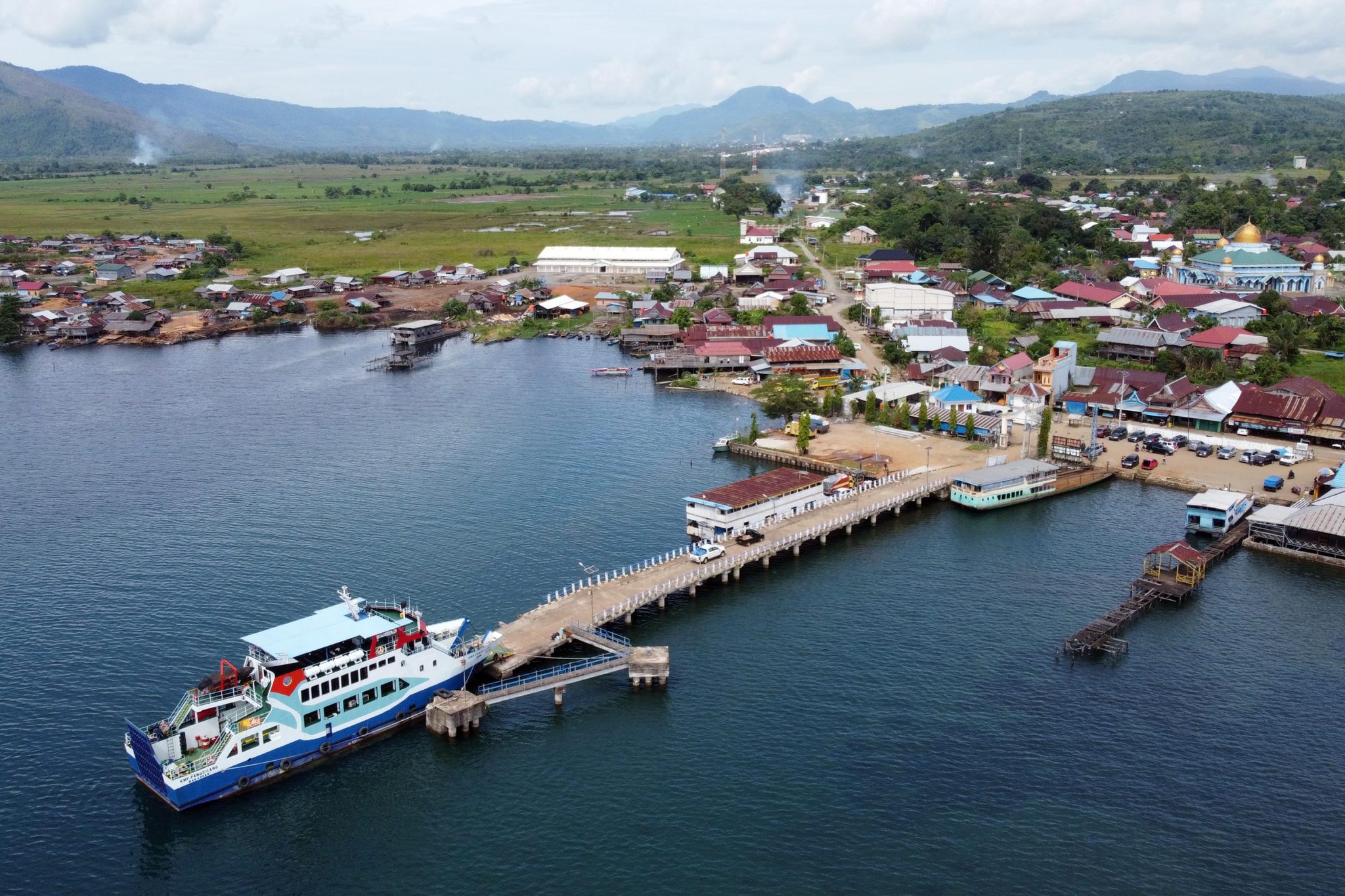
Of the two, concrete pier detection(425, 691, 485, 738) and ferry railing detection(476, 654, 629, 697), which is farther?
ferry railing detection(476, 654, 629, 697)

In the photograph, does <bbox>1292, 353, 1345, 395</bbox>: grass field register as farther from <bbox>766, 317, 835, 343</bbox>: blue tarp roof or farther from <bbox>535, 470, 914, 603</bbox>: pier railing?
<bbox>535, 470, 914, 603</bbox>: pier railing

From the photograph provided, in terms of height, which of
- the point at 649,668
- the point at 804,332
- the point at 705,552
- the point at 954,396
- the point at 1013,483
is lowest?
the point at 649,668

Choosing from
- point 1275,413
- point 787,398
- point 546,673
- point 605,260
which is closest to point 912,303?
point 787,398

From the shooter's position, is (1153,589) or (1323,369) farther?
(1323,369)

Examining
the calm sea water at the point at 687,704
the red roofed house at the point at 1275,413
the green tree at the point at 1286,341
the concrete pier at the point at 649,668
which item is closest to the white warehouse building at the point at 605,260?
the green tree at the point at 1286,341

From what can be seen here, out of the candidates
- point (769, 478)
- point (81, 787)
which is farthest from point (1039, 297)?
point (81, 787)

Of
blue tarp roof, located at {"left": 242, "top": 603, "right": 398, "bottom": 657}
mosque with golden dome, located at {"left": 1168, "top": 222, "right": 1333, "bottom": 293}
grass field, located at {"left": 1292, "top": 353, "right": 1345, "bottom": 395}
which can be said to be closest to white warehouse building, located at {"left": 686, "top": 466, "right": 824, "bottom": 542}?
blue tarp roof, located at {"left": 242, "top": 603, "right": 398, "bottom": 657}

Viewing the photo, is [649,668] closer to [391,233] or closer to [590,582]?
[590,582]
